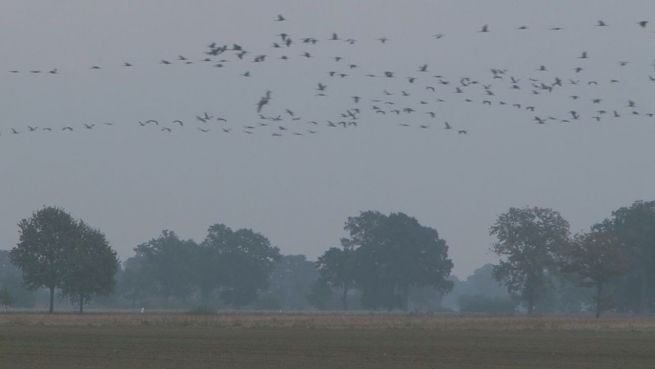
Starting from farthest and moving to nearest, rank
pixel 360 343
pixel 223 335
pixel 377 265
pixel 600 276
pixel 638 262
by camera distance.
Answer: pixel 377 265
pixel 638 262
pixel 600 276
pixel 223 335
pixel 360 343

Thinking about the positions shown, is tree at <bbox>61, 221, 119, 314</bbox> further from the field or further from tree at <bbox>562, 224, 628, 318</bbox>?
the field

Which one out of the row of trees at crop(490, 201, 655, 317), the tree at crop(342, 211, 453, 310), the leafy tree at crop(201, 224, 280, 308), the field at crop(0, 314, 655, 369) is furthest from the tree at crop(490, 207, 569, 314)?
the field at crop(0, 314, 655, 369)

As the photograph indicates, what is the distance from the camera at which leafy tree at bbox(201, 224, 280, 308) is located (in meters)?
169

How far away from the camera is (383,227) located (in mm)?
163875

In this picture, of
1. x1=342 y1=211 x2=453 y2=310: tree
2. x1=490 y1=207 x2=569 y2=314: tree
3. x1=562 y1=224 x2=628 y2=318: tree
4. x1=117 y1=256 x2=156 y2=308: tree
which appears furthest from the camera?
x1=117 y1=256 x2=156 y2=308: tree

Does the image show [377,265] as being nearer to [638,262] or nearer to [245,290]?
[245,290]

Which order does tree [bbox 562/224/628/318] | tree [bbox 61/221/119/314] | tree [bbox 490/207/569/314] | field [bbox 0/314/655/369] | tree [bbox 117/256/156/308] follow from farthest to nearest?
tree [bbox 117/256/156/308] → tree [bbox 490/207/569/314] → tree [bbox 61/221/119/314] → tree [bbox 562/224/628/318] → field [bbox 0/314/655/369]

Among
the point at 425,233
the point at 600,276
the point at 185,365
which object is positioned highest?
the point at 425,233

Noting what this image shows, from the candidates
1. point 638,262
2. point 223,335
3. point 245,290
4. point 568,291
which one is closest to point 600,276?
point 638,262

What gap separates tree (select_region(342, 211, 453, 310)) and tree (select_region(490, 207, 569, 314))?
22864 millimetres

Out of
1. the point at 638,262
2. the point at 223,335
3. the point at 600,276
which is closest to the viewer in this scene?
the point at 223,335

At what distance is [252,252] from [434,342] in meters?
126

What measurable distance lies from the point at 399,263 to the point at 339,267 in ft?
24.7

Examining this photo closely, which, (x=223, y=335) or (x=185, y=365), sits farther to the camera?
(x=223, y=335)
